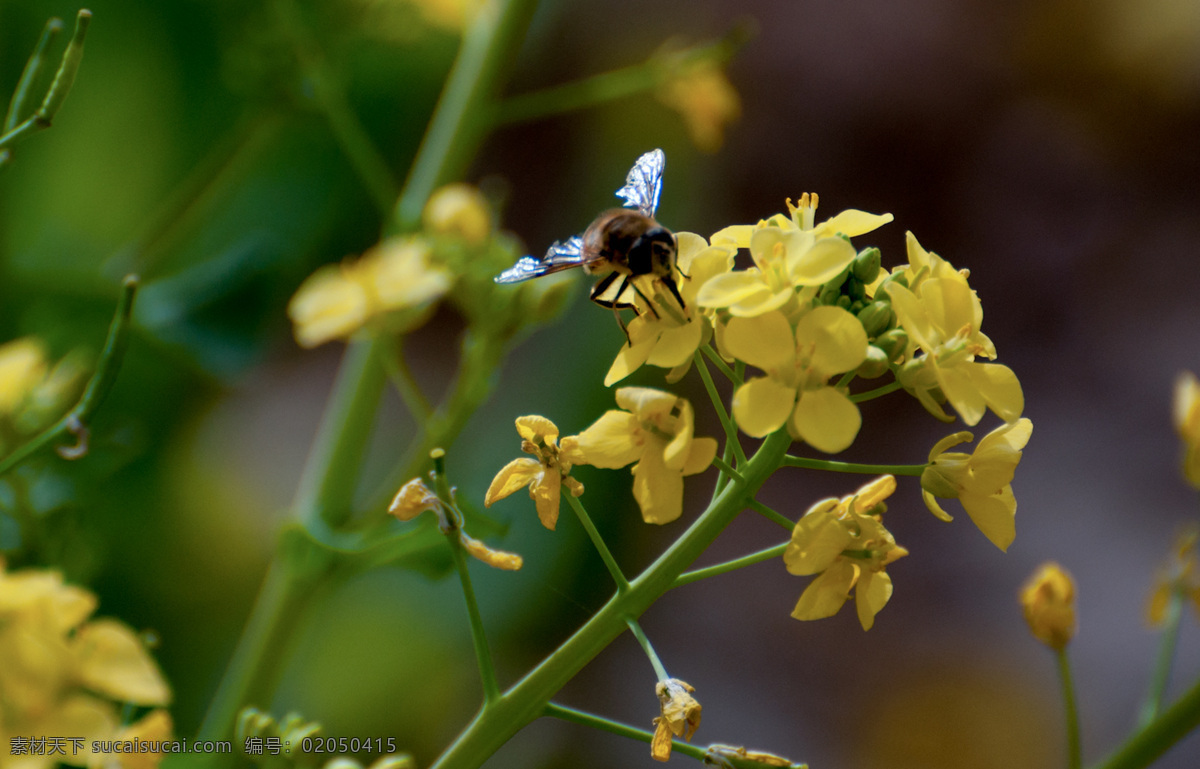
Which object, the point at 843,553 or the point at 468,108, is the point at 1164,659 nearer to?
the point at 843,553

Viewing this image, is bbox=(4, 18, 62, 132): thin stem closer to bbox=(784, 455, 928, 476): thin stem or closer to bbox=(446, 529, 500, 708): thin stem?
bbox=(446, 529, 500, 708): thin stem

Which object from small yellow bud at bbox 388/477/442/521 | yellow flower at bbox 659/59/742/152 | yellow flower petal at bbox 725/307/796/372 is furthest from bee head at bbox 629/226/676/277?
yellow flower at bbox 659/59/742/152

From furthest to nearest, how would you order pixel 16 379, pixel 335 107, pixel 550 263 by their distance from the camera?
pixel 335 107, pixel 16 379, pixel 550 263

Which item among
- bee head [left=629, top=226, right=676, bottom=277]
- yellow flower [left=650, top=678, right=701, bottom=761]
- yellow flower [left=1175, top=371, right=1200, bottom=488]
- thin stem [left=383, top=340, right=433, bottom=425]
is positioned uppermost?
thin stem [left=383, top=340, right=433, bottom=425]

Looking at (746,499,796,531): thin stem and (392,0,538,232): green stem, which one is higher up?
(392,0,538,232): green stem

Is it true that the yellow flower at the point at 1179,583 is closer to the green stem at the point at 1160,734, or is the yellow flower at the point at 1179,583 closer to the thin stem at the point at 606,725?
the green stem at the point at 1160,734

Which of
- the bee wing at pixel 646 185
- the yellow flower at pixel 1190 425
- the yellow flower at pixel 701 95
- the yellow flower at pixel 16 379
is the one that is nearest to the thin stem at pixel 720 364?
the bee wing at pixel 646 185

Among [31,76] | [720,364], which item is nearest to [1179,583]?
[720,364]

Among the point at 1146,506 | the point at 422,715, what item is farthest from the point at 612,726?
the point at 1146,506
